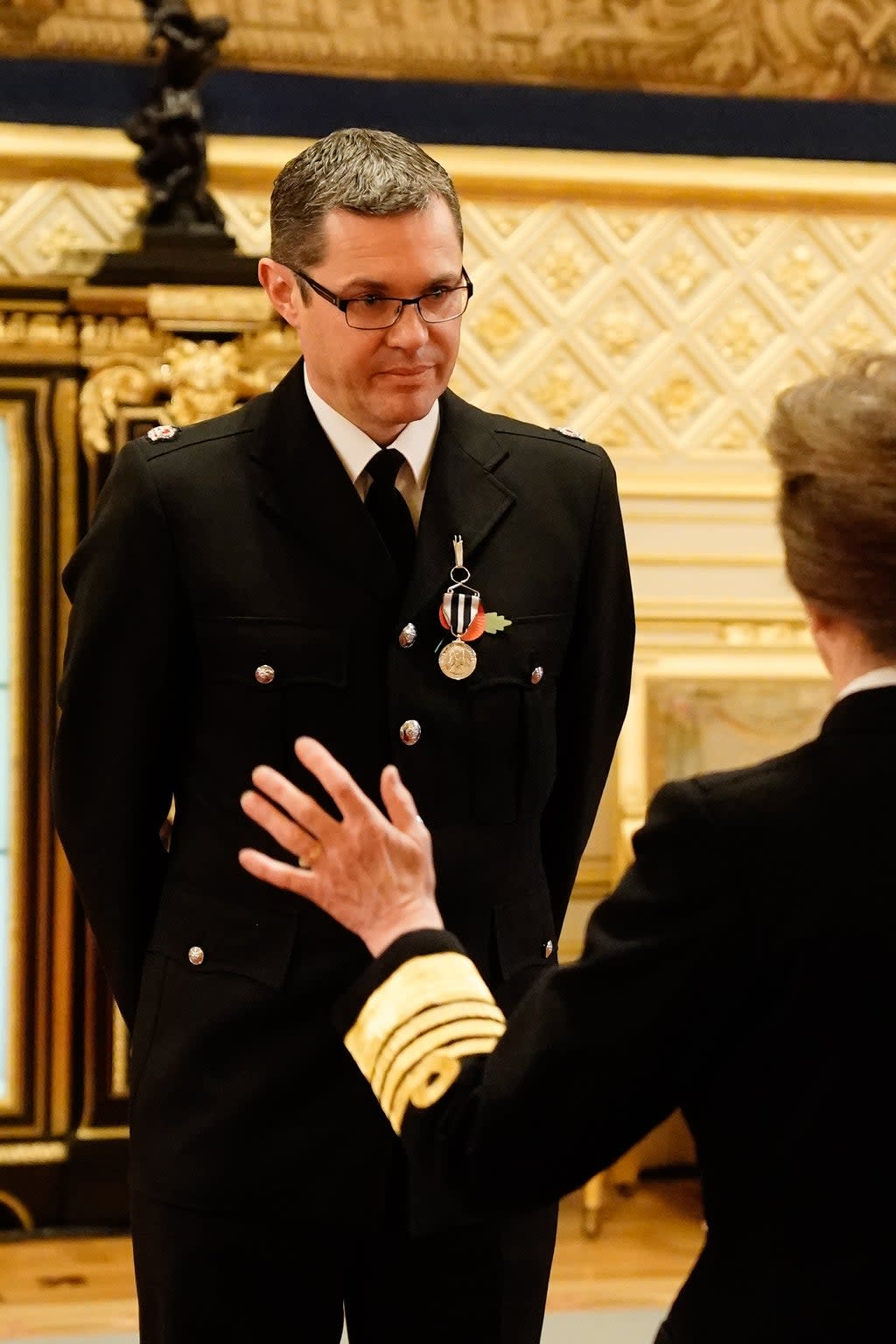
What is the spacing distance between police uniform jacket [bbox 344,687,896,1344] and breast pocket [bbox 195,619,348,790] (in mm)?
539

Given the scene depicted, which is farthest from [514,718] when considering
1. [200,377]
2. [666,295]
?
[666,295]

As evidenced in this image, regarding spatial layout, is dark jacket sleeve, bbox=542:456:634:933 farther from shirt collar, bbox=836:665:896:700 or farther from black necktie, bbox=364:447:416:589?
shirt collar, bbox=836:665:896:700

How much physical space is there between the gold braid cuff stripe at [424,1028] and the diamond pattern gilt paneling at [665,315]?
8.54 feet

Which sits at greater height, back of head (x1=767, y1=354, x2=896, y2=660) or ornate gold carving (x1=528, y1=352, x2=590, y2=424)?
ornate gold carving (x1=528, y1=352, x2=590, y2=424)

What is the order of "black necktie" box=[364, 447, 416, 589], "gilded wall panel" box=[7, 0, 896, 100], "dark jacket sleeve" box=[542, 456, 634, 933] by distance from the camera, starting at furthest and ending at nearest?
"gilded wall panel" box=[7, 0, 896, 100], "dark jacket sleeve" box=[542, 456, 634, 933], "black necktie" box=[364, 447, 416, 589]

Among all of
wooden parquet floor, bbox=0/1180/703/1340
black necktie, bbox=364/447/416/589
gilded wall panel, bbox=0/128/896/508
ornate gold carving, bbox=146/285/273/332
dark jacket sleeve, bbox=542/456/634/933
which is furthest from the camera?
gilded wall panel, bbox=0/128/896/508

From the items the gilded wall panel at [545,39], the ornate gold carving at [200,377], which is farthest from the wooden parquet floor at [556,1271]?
the gilded wall panel at [545,39]

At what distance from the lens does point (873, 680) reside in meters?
1.10

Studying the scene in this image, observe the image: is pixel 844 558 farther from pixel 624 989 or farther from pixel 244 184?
pixel 244 184

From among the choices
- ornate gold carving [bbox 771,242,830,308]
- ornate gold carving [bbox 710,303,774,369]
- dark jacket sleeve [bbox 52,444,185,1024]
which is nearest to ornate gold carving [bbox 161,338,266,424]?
ornate gold carving [bbox 710,303,774,369]

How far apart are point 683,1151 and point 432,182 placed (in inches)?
106

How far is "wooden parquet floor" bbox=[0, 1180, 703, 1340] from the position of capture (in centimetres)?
304

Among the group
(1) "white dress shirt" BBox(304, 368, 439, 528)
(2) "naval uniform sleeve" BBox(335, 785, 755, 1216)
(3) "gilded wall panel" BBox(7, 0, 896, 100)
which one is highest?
(3) "gilded wall panel" BBox(7, 0, 896, 100)

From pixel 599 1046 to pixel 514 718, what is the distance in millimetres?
631
